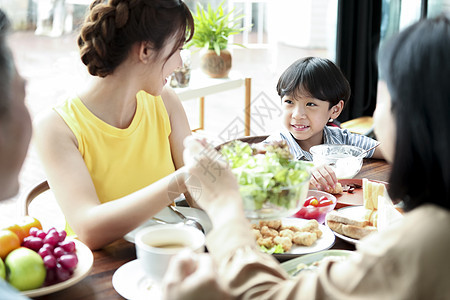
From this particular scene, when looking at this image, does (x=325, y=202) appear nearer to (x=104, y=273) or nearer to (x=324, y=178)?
(x=324, y=178)

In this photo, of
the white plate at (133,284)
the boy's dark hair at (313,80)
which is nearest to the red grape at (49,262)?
the white plate at (133,284)

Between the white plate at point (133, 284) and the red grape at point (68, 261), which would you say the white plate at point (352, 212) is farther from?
the red grape at point (68, 261)

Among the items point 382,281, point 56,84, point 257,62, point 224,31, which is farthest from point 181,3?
point 257,62

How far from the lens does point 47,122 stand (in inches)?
60.6

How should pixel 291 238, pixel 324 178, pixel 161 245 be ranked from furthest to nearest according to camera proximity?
pixel 324 178 → pixel 291 238 → pixel 161 245

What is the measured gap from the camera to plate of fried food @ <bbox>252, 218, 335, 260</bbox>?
50.6 inches

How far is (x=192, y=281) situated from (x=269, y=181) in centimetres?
31

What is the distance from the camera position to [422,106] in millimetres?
801

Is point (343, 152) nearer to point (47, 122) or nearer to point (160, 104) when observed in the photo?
point (160, 104)

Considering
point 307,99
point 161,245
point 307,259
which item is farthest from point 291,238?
point 307,99

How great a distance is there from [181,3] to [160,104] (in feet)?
1.30

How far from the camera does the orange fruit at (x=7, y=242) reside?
3.71ft

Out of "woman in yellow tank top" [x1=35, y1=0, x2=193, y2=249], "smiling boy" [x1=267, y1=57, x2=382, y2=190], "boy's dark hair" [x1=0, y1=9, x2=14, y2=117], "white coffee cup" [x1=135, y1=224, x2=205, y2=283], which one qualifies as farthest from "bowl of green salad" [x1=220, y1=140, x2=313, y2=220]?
"smiling boy" [x1=267, y1=57, x2=382, y2=190]

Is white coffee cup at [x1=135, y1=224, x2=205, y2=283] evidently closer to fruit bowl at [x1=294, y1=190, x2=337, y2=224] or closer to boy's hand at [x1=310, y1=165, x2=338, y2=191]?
fruit bowl at [x1=294, y1=190, x2=337, y2=224]
